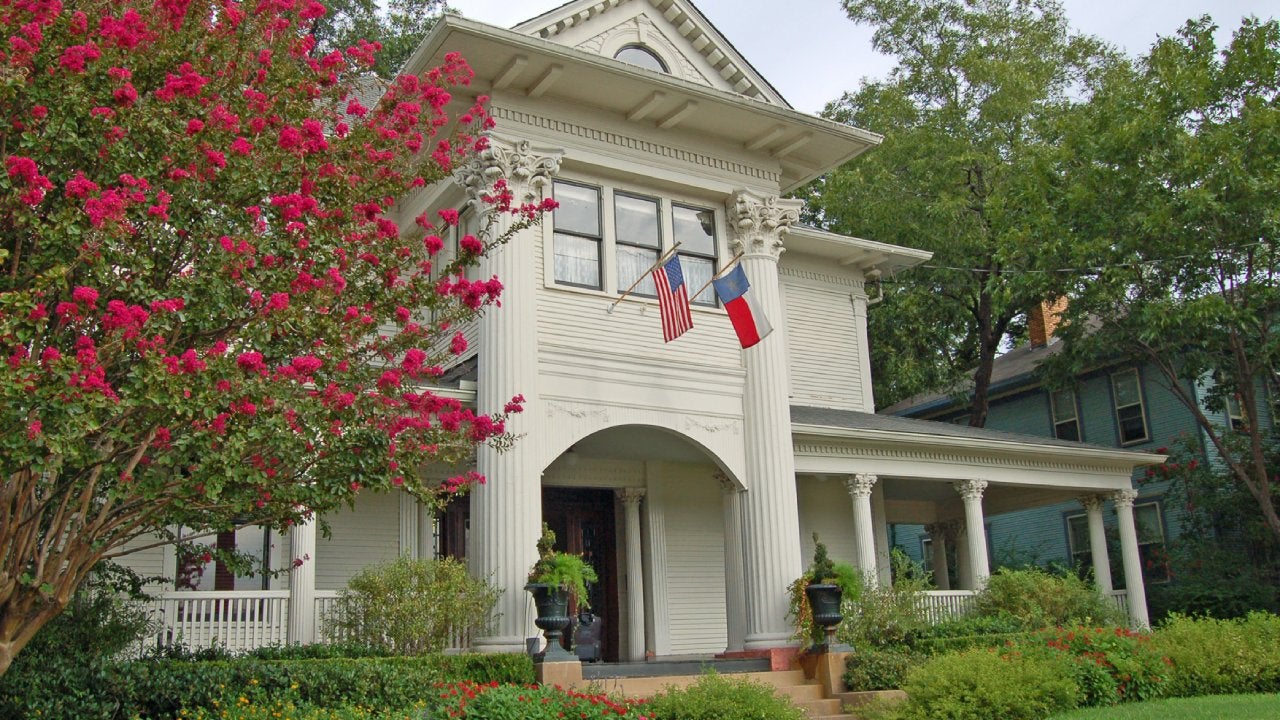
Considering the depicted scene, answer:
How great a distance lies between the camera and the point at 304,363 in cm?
725

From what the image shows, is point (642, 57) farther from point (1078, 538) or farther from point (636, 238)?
→ point (1078, 538)

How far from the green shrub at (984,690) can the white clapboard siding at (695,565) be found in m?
6.11

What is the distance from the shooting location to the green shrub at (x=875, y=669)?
46.0 feet

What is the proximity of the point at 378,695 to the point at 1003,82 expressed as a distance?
75.0ft

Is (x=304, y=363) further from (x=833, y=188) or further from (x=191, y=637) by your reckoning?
(x=833, y=188)

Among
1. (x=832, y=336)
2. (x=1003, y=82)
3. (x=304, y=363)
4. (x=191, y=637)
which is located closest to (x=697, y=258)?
(x=832, y=336)

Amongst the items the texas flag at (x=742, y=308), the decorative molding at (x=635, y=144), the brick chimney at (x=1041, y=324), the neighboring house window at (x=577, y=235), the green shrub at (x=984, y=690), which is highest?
the brick chimney at (x=1041, y=324)

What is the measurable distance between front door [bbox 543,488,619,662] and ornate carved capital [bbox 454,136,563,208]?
5.25 m

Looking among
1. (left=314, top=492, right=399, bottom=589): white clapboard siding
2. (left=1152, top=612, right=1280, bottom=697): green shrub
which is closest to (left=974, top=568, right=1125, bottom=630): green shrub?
(left=1152, top=612, right=1280, bottom=697): green shrub

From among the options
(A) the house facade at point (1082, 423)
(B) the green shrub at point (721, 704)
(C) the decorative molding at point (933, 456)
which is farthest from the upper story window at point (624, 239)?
(A) the house facade at point (1082, 423)

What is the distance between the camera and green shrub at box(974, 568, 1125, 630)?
17375 millimetres

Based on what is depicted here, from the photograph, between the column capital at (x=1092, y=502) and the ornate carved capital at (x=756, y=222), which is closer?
the ornate carved capital at (x=756, y=222)

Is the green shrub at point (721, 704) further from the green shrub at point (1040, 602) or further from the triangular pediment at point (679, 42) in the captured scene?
the triangular pediment at point (679, 42)

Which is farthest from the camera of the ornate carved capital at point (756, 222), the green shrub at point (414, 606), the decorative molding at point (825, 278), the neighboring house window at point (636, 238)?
the decorative molding at point (825, 278)
